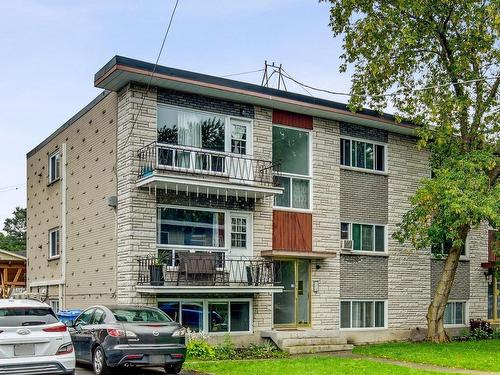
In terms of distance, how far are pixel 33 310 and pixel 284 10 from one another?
24.7 feet

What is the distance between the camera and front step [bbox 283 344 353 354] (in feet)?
59.4

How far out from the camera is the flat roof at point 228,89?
17359mm

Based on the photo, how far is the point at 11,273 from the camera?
28.6 metres

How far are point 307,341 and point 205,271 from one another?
3.39m

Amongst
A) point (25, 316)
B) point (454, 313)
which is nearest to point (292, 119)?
point (454, 313)

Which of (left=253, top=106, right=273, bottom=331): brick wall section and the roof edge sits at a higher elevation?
the roof edge

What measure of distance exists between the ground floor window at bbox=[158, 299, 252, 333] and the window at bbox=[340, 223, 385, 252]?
4361 millimetres

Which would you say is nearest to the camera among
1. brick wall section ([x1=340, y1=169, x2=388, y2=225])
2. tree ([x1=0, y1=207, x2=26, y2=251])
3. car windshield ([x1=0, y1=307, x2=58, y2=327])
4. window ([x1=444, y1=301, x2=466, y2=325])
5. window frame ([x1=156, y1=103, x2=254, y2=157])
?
car windshield ([x1=0, y1=307, x2=58, y2=327])

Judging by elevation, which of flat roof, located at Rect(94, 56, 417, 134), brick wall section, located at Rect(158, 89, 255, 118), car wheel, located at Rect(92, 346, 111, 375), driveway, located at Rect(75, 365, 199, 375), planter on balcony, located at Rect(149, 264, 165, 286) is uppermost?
flat roof, located at Rect(94, 56, 417, 134)

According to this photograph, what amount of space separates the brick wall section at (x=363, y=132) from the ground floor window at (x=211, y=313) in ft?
21.5

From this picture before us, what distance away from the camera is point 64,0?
12.4 meters

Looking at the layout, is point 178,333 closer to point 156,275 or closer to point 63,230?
point 156,275

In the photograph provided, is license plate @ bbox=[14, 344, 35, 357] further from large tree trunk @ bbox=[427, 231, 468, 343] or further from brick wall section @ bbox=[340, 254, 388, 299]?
large tree trunk @ bbox=[427, 231, 468, 343]

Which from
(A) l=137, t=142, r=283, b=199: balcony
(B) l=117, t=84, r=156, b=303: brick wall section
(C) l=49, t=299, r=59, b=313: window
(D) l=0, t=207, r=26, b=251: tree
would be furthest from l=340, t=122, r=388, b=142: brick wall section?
(D) l=0, t=207, r=26, b=251: tree
